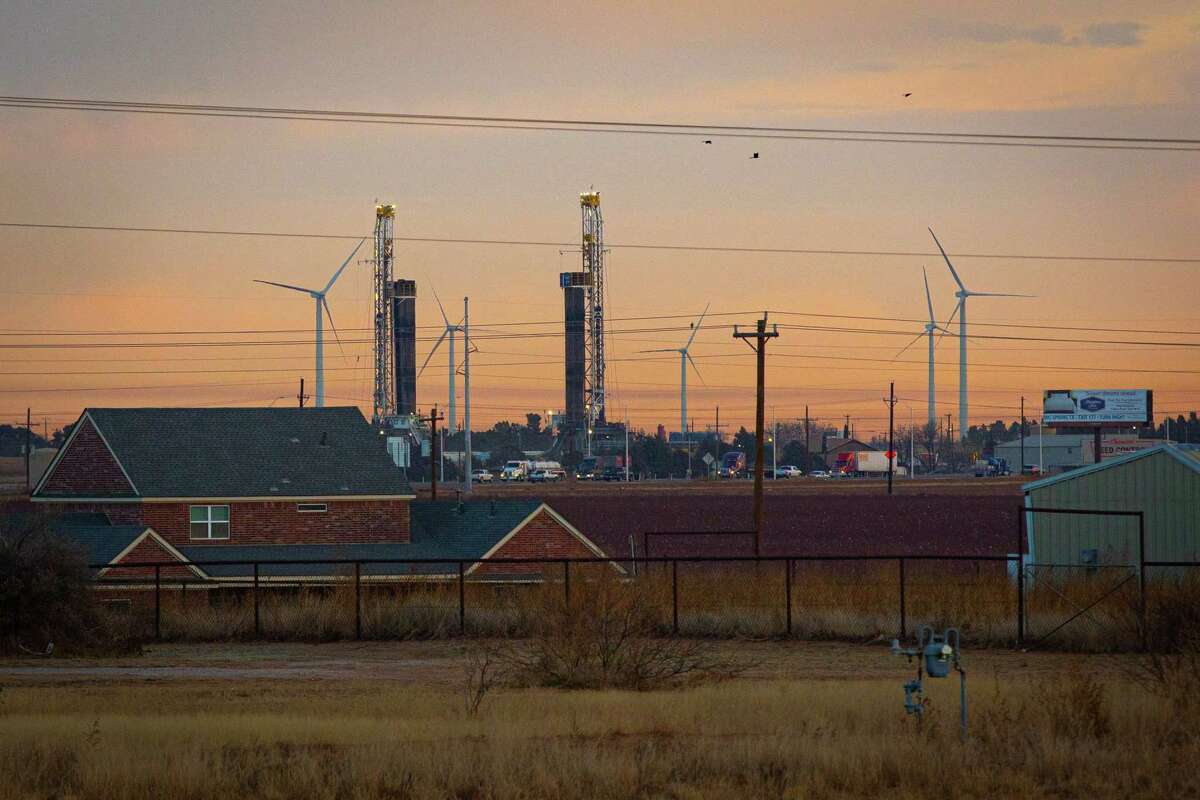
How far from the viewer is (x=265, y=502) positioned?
54.9m

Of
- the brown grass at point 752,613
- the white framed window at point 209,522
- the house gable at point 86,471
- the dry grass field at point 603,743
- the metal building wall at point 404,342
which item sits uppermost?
the metal building wall at point 404,342

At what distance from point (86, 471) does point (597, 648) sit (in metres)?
36.8

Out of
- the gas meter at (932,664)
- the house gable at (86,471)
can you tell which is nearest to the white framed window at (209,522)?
the house gable at (86,471)

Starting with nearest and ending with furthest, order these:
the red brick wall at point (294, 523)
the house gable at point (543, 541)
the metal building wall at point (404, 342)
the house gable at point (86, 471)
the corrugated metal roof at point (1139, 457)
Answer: the corrugated metal roof at point (1139, 457) → the house gable at point (543, 541) → the red brick wall at point (294, 523) → the house gable at point (86, 471) → the metal building wall at point (404, 342)

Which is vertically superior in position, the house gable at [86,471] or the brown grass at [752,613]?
the house gable at [86,471]

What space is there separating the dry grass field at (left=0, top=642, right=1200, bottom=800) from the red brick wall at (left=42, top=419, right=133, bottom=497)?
32403mm

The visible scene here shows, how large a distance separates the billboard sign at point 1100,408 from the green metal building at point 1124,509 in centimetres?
7977

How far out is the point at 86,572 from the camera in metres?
32.2

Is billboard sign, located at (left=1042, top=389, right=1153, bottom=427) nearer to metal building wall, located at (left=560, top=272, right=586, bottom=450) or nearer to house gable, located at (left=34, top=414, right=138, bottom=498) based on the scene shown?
metal building wall, located at (left=560, top=272, right=586, bottom=450)

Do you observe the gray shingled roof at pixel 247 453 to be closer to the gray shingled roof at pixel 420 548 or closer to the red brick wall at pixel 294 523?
the red brick wall at pixel 294 523

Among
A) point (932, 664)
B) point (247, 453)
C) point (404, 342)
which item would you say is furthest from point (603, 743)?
point (404, 342)

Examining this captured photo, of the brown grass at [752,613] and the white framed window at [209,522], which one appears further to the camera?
the white framed window at [209,522]

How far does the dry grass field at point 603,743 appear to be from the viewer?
14664 mm

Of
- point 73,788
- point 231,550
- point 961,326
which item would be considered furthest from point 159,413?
point 961,326
